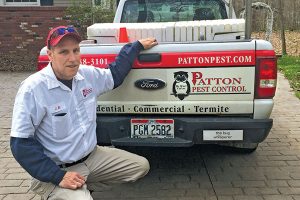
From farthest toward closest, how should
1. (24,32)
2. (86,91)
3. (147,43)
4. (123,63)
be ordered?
1. (24,32)
2. (147,43)
3. (123,63)
4. (86,91)

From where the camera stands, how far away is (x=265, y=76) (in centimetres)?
391

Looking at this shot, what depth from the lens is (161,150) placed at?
18.0 ft

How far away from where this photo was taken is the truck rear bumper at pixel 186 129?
395 centimetres

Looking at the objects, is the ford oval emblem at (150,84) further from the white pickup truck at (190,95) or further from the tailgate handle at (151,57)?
the tailgate handle at (151,57)

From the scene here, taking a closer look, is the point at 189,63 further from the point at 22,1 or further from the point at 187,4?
the point at 22,1

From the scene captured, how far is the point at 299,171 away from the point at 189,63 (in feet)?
6.00

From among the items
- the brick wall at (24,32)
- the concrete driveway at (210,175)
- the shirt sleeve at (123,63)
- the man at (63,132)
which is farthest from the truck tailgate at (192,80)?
the brick wall at (24,32)

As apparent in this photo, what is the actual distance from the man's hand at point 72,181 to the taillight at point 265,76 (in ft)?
5.89

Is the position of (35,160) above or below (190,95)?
below

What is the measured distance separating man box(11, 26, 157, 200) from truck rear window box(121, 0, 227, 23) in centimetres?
300

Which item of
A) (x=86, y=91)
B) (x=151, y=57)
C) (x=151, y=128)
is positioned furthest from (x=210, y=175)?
(x=86, y=91)

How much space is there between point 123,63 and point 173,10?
2.80 m

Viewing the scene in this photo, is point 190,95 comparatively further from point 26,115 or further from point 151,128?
point 26,115

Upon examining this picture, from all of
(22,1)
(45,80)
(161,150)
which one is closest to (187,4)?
(161,150)
